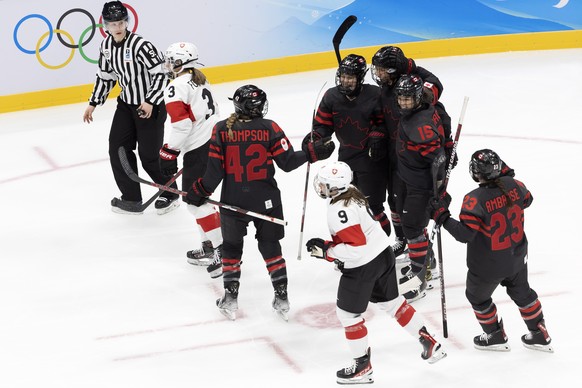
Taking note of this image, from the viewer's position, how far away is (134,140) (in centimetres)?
661

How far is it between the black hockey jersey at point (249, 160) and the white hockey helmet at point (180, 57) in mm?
778

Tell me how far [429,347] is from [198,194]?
1.40 meters

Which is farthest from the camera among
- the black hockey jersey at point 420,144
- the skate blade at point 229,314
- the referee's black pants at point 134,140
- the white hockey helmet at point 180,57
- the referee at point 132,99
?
the referee's black pants at point 134,140

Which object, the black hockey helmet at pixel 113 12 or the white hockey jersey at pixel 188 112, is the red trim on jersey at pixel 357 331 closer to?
the white hockey jersey at pixel 188 112

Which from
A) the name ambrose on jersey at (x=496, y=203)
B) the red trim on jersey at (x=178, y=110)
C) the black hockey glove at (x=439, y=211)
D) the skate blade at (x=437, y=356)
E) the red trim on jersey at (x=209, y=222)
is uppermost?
the red trim on jersey at (x=178, y=110)

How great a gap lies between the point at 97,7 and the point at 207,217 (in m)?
3.87

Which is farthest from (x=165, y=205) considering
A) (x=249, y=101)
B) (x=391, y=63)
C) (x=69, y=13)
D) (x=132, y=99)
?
(x=69, y=13)

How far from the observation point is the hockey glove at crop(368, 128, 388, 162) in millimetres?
5156

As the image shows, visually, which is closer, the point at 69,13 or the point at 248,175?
the point at 248,175

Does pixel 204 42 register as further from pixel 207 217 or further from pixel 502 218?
pixel 502 218

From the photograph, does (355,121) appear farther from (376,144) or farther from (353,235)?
(353,235)

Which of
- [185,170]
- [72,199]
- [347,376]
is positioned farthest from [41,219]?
[347,376]

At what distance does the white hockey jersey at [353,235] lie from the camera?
4137 millimetres

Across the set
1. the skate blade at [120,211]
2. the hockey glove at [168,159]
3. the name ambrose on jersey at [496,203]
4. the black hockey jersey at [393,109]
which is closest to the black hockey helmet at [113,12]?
the hockey glove at [168,159]
